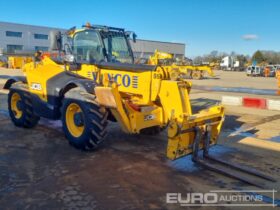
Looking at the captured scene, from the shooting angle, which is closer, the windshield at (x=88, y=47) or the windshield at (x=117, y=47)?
the windshield at (x=88, y=47)

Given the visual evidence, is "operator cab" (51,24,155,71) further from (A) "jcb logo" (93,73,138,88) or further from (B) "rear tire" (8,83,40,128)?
(B) "rear tire" (8,83,40,128)

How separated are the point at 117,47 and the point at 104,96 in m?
2.04

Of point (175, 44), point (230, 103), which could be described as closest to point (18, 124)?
point (230, 103)

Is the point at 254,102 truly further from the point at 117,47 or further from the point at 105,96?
the point at 105,96

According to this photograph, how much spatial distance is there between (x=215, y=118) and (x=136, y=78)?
5.58ft

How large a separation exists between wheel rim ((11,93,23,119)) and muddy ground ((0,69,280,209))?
46cm

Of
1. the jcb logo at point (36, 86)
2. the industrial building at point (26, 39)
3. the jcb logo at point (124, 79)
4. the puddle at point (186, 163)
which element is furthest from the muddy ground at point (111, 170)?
the industrial building at point (26, 39)

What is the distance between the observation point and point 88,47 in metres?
7.21

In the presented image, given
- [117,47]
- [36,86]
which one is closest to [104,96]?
[117,47]

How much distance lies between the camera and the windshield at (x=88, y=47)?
23.1 feet

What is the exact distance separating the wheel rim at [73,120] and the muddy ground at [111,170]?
38 centimetres

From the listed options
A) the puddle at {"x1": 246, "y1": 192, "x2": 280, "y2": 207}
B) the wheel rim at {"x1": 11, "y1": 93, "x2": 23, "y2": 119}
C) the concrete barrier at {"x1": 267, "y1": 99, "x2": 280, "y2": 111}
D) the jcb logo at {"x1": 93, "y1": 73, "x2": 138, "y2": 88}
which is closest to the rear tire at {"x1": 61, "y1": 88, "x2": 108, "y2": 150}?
the jcb logo at {"x1": 93, "y1": 73, "x2": 138, "y2": 88}

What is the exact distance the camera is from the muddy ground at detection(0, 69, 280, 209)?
14.2 feet

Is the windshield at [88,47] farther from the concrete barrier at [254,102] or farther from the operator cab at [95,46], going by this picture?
the concrete barrier at [254,102]
